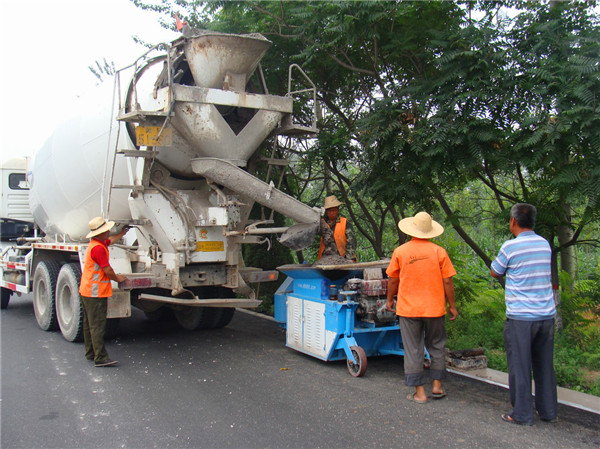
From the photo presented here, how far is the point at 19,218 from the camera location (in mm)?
10180

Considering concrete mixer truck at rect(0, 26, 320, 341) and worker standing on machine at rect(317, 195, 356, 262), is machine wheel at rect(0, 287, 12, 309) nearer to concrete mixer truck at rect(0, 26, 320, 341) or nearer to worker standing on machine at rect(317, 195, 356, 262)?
concrete mixer truck at rect(0, 26, 320, 341)

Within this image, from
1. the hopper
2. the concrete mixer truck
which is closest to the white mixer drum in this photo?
the concrete mixer truck

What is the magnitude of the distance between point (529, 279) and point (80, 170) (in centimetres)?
598

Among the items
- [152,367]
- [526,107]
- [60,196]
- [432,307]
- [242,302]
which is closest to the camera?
[432,307]

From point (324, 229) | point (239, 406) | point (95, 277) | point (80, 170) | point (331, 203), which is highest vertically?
point (80, 170)

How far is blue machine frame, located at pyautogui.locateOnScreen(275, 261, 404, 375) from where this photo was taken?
18.7 feet

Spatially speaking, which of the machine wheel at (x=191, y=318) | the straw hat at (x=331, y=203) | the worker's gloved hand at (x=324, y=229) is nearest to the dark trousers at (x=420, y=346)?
the worker's gloved hand at (x=324, y=229)

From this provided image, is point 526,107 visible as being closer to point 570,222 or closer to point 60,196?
point 570,222

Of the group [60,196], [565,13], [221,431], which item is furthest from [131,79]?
[565,13]

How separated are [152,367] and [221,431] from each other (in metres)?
2.16

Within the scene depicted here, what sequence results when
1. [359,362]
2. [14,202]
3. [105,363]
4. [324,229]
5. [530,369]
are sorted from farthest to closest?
[14,202] → [324,229] → [105,363] → [359,362] → [530,369]

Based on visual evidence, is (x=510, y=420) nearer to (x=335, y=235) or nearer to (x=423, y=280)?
(x=423, y=280)

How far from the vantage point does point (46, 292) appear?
805 centimetres

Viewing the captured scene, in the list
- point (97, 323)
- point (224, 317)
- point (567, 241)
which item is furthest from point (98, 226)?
point (567, 241)
